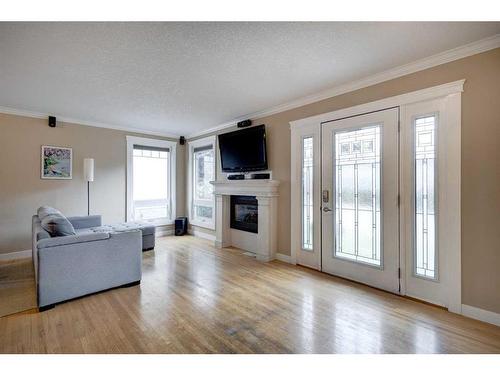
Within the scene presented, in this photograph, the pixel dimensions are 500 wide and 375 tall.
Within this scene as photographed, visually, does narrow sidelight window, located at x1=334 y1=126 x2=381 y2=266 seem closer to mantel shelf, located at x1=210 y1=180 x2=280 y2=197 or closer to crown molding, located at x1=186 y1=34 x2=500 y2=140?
crown molding, located at x1=186 y1=34 x2=500 y2=140

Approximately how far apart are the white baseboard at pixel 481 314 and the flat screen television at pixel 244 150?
2947 millimetres

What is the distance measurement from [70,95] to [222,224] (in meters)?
3.07

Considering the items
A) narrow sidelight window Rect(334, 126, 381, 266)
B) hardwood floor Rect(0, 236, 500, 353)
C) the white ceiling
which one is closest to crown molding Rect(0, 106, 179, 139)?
the white ceiling

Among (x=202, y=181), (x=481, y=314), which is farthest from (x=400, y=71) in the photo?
(x=202, y=181)

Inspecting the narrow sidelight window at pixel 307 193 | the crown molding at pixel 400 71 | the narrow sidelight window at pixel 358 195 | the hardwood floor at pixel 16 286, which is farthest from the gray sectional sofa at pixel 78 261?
the crown molding at pixel 400 71

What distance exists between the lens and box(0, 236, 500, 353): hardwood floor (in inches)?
72.8

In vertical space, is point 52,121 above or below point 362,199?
above

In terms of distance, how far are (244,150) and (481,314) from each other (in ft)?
11.7

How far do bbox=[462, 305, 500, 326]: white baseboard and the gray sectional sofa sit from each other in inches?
133

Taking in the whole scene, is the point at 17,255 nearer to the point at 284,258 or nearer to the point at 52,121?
the point at 52,121

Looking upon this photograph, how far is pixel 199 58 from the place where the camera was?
8.00 feet

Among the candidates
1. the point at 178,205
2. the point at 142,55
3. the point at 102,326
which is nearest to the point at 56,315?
the point at 102,326

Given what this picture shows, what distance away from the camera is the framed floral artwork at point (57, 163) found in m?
4.36

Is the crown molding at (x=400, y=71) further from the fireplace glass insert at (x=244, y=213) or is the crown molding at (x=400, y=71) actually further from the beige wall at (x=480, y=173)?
the fireplace glass insert at (x=244, y=213)
